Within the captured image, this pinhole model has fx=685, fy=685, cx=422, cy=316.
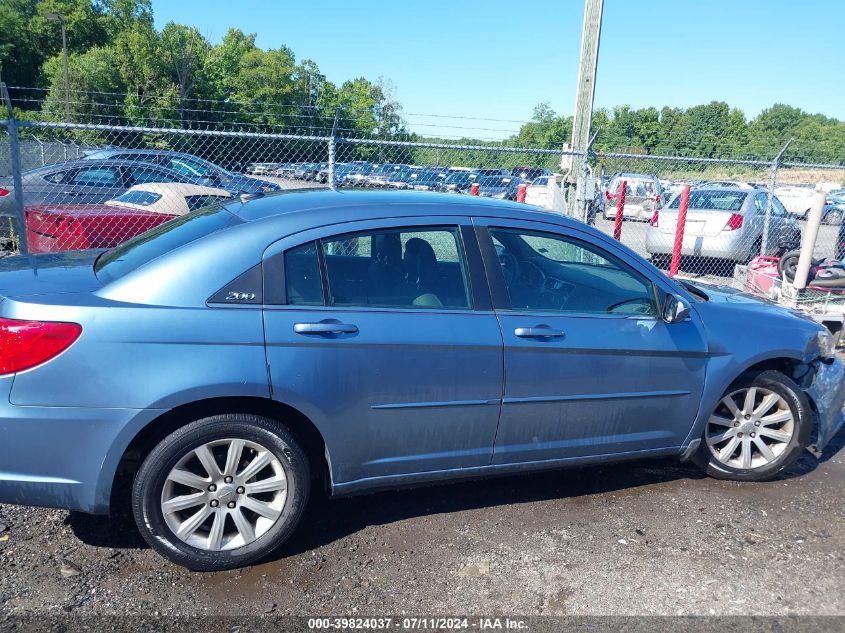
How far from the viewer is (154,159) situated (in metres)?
10.9

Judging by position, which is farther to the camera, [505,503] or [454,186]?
[454,186]

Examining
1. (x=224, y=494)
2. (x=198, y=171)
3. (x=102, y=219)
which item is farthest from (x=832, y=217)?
(x=224, y=494)

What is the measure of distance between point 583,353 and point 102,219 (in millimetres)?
5653

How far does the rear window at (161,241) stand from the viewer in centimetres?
317

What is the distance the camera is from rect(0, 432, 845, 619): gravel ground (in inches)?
115

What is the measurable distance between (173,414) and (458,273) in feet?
4.86

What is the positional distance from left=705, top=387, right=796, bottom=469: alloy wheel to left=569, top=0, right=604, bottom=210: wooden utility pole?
178 inches

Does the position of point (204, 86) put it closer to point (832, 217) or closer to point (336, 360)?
point (832, 217)

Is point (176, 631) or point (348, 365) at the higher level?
point (348, 365)

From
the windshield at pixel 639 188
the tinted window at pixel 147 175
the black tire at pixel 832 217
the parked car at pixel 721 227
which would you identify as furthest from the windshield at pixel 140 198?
the black tire at pixel 832 217

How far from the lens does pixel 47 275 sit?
323 centimetres

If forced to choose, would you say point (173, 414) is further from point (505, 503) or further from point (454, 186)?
point (454, 186)

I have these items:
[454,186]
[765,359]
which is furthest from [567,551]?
[454,186]

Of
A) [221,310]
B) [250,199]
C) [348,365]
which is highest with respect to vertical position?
[250,199]
